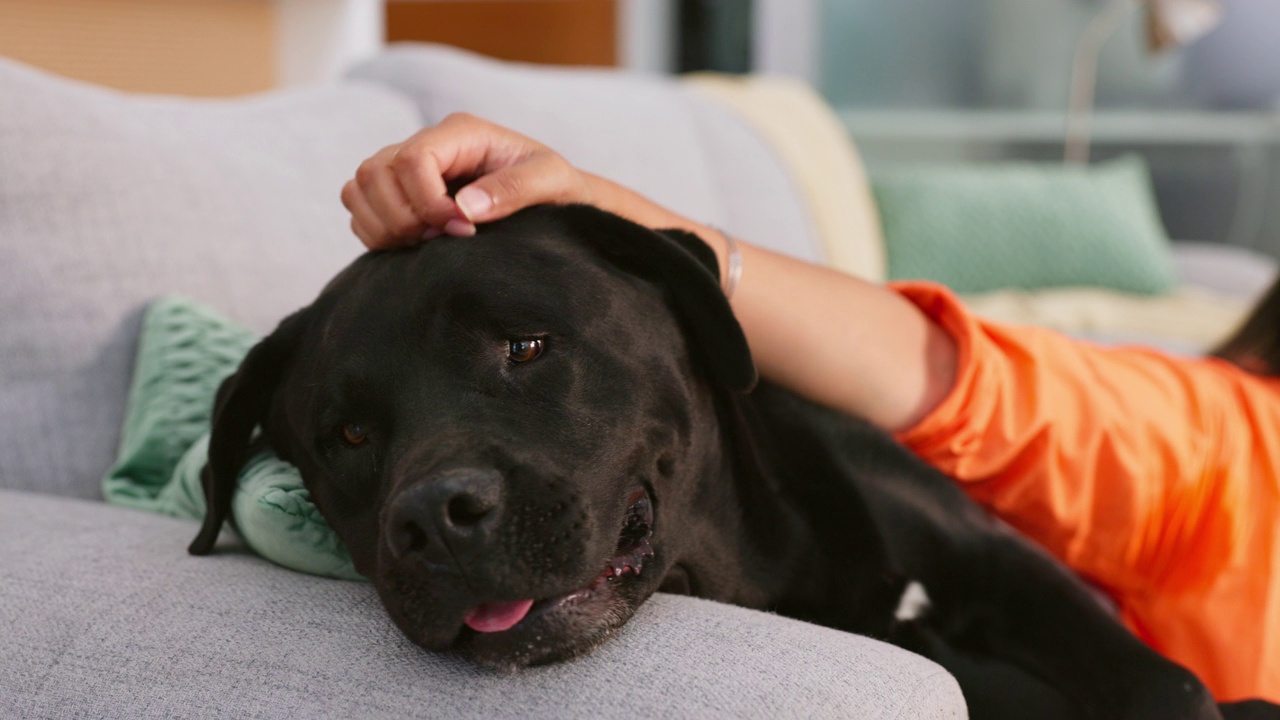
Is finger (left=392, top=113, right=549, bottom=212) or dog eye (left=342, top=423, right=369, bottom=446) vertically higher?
finger (left=392, top=113, right=549, bottom=212)

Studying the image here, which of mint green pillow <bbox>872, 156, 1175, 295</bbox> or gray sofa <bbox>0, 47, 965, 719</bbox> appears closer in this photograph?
gray sofa <bbox>0, 47, 965, 719</bbox>

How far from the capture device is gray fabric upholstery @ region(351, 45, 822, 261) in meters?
2.21

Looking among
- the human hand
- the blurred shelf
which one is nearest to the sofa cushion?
the human hand

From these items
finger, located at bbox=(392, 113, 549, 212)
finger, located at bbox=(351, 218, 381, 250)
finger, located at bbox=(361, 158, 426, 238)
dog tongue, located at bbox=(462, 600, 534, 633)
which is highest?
finger, located at bbox=(392, 113, 549, 212)

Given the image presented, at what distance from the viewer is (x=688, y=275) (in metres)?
1.19

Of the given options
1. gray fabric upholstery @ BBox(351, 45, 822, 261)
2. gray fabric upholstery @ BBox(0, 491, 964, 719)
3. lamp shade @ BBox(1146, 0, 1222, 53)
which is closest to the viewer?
gray fabric upholstery @ BBox(0, 491, 964, 719)

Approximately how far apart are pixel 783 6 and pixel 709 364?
5064 millimetres

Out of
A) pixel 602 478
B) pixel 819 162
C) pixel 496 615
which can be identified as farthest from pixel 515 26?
pixel 496 615

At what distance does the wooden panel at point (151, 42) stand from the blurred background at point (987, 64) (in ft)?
6.60

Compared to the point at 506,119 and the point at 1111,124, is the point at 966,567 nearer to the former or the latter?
the point at 506,119

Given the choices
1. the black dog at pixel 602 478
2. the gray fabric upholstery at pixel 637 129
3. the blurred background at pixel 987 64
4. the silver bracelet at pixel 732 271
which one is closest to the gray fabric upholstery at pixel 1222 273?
the blurred background at pixel 987 64

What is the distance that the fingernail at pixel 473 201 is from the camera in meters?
1.10

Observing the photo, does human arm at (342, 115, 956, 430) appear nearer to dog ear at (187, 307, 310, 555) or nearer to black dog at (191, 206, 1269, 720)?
black dog at (191, 206, 1269, 720)

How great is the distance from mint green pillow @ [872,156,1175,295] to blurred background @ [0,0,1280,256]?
1979mm
